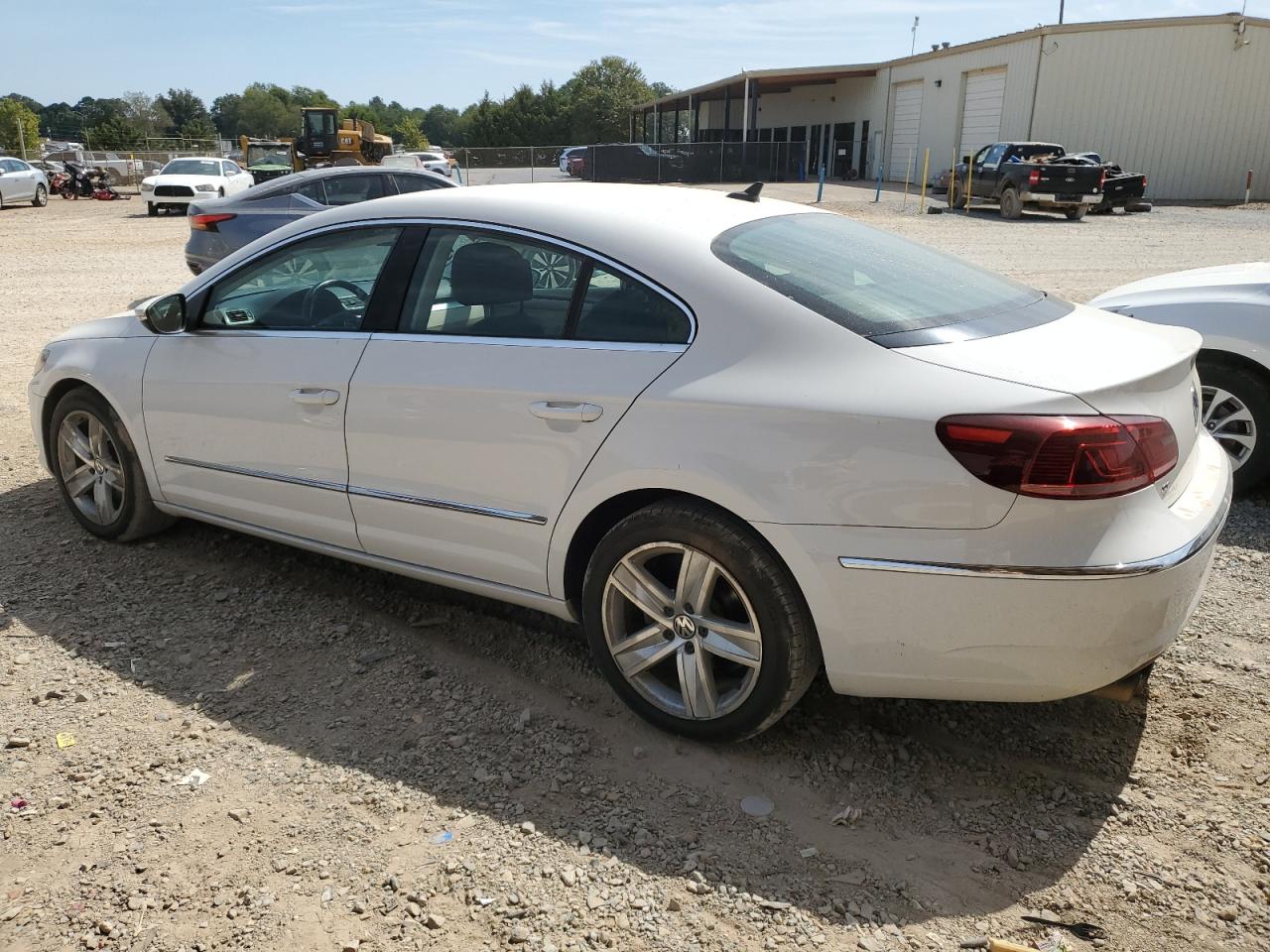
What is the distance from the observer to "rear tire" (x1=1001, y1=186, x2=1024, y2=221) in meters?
24.7

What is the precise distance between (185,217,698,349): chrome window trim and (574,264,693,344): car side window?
0.01 meters

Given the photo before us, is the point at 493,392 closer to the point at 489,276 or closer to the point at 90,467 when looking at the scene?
the point at 489,276

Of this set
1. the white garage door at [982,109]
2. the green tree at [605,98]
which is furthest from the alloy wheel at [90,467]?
the green tree at [605,98]

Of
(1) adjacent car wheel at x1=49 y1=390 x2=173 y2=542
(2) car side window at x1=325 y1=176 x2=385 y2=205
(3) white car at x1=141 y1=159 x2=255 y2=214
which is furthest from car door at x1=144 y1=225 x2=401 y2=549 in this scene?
(3) white car at x1=141 y1=159 x2=255 y2=214

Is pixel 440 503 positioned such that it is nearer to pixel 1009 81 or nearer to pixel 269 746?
pixel 269 746

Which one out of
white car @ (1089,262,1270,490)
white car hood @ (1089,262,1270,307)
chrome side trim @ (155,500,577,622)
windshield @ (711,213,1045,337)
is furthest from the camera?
white car hood @ (1089,262,1270,307)

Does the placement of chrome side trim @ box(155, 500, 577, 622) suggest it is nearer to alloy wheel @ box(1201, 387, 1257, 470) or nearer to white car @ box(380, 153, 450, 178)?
alloy wheel @ box(1201, 387, 1257, 470)

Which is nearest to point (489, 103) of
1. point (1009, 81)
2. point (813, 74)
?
point (813, 74)

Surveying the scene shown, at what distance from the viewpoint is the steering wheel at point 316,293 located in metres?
3.80

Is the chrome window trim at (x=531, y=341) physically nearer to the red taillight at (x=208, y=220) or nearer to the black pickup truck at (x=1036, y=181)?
the red taillight at (x=208, y=220)

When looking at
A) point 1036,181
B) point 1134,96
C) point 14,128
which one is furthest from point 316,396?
point 14,128

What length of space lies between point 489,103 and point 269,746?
103m

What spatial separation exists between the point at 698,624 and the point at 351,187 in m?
10.9

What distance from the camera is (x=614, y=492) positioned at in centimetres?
306
